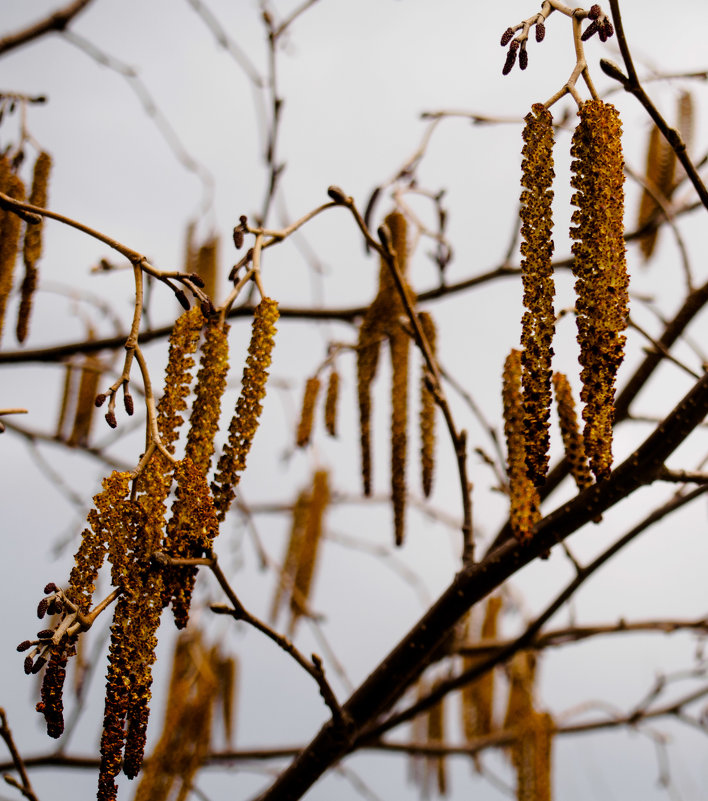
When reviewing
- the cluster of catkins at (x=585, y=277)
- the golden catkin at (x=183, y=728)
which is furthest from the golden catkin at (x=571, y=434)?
the golden catkin at (x=183, y=728)

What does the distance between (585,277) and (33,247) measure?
987 mm

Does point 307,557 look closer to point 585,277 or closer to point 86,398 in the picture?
point 86,398

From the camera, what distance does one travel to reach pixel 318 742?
1450 millimetres

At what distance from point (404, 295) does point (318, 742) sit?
70 centimetres

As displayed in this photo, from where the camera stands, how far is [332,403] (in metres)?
1.84

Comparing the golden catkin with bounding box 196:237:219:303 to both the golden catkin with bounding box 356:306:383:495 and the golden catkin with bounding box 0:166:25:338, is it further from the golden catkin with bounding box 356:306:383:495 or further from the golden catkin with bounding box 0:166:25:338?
the golden catkin with bounding box 356:306:383:495

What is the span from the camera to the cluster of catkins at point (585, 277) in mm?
836

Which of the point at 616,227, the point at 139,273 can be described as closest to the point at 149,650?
the point at 139,273

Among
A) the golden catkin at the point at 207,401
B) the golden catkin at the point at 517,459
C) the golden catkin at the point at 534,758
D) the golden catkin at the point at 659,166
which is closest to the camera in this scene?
the golden catkin at the point at 207,401

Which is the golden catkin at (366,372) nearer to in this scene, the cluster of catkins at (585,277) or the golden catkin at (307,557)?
the cluster of catkins at (585,277)

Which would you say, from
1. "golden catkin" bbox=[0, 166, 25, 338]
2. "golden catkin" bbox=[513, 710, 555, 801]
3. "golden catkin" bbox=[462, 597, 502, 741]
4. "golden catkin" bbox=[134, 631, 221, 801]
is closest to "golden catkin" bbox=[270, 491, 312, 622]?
"golden catkin" bbox=[134, 631, 221, 801]

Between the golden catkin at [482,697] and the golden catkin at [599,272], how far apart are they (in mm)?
1923

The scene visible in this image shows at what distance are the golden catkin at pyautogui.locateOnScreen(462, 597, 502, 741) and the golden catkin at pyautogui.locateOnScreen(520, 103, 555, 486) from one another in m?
1.91

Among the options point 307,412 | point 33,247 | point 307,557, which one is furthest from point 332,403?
point 307,557
